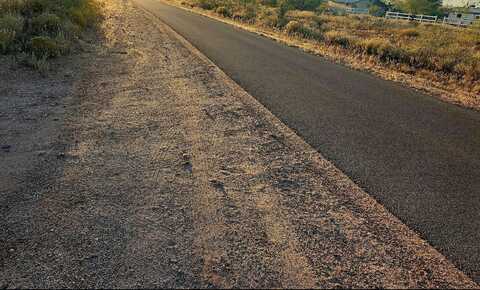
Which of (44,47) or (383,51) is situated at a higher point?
(383,51)

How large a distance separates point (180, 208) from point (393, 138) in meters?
4.47

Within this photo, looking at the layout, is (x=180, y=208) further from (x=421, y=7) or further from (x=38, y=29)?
(x=421, y=7)

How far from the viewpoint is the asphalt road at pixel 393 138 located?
174 inches

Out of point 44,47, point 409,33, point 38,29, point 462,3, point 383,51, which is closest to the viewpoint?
point 44,47

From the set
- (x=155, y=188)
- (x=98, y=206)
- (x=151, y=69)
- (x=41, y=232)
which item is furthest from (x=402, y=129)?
(x=151, y=69)

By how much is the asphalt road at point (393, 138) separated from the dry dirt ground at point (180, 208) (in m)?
0.39

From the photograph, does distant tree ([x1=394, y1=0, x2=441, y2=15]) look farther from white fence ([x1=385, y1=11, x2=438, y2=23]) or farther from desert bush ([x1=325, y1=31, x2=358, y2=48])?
desert bush ([x1=325, y1=31, x2=358, y2=48])

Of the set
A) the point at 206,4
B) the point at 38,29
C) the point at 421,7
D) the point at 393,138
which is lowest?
the point at 393,138

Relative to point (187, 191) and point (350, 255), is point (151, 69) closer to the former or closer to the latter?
point (187, 191)

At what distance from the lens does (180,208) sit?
4195mm

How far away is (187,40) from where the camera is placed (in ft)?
58.7

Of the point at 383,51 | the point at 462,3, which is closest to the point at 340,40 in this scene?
the point at 383,51

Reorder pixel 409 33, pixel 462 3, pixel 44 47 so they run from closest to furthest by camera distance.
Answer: pixel 44 47, pixel 409 33, pixel 462 3

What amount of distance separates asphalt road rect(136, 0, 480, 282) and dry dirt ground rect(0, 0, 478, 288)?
1.27 ft
